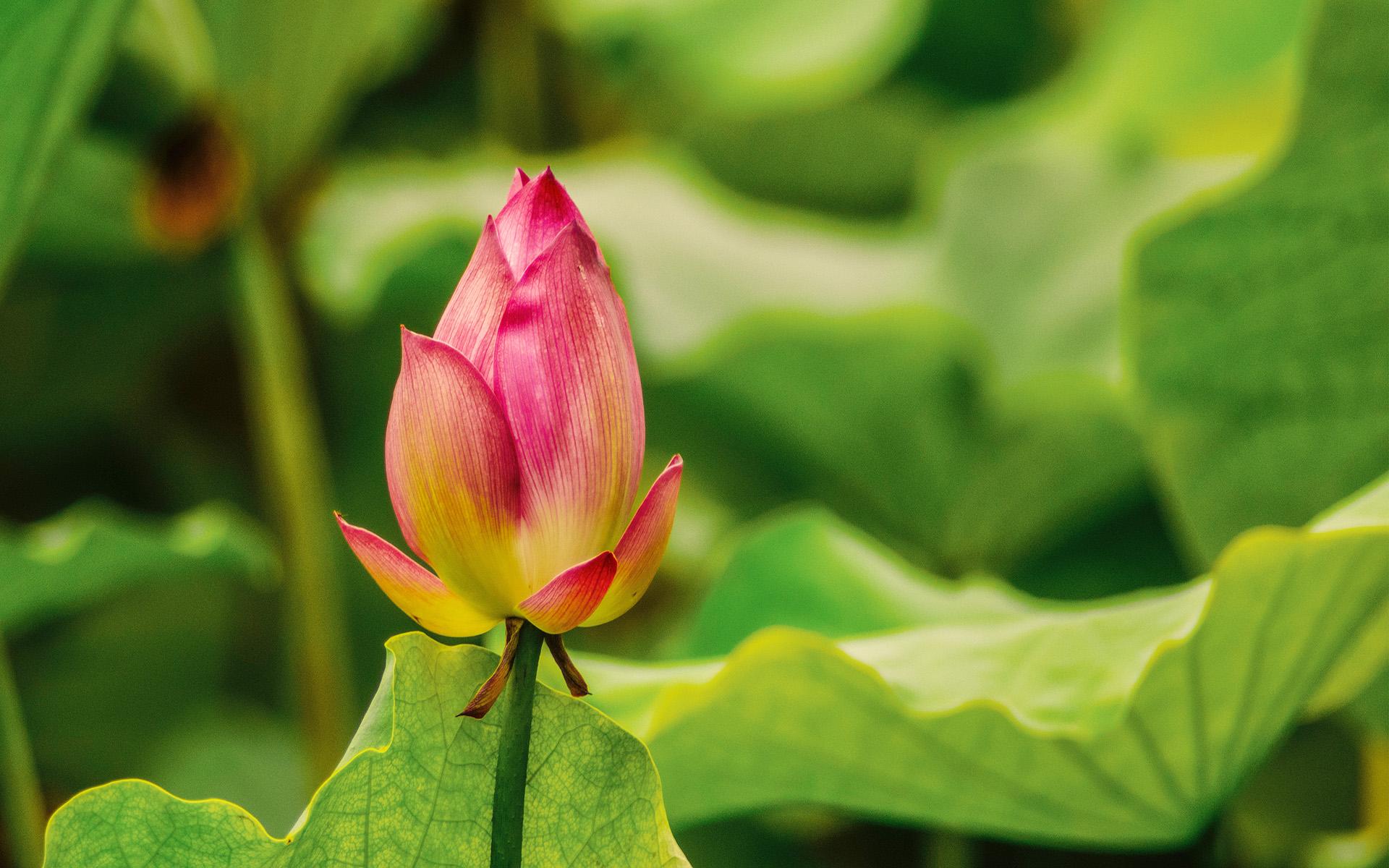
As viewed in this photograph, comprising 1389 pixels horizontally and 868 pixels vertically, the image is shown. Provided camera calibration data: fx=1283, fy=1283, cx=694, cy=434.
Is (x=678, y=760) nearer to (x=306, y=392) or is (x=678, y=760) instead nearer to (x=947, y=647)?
(x=947, y=647)

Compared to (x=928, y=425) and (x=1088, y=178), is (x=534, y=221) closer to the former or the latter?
(x=928, y=425)

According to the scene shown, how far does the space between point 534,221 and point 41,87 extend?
0.66 ft

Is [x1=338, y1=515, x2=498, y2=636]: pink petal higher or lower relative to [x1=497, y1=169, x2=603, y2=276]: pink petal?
lower

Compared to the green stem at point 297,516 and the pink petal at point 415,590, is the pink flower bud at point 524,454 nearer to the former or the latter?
the pink petal at point 415,590

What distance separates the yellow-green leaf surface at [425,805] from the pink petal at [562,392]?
45 millimetres

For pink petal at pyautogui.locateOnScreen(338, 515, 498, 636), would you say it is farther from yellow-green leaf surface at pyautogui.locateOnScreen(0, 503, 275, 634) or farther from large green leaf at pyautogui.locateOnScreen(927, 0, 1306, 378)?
large green leaf at pyautogui.locateOnScreen(927, 0, 1306, 378)

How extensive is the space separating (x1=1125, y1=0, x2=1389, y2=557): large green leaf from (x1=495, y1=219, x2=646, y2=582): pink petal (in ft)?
1.14

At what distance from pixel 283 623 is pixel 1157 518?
0.62 meters

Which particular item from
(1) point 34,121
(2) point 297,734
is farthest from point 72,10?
(2) point 297,734

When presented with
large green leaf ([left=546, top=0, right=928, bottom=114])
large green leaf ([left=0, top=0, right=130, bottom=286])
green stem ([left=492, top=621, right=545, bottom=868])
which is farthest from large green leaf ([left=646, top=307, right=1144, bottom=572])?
green stem ([left=492, top=621, right=545, bottom=868])

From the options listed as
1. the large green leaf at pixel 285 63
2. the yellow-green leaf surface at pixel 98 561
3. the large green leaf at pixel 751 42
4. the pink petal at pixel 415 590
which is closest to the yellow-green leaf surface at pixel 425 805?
the pink petal at pixel 415 590

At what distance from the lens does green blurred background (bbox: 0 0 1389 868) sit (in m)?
0.72

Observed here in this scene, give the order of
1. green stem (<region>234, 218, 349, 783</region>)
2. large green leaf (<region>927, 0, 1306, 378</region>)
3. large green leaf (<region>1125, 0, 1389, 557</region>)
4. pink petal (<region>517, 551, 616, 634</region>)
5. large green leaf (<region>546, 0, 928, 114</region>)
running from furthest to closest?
1. large green leaf (<region>546, 0, 928, 114</region>)
2. large green leaf (<region>927, 0, 1306, 378</region>)
3. green stem (<region>234, 218, 349, 783</region>)
4. large green leaf (<region>1125, 0, 1389, 557</region>)
5. pink petal (<region>517, 551, 616, 634</region>)

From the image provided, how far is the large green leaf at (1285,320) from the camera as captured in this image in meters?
0.46
